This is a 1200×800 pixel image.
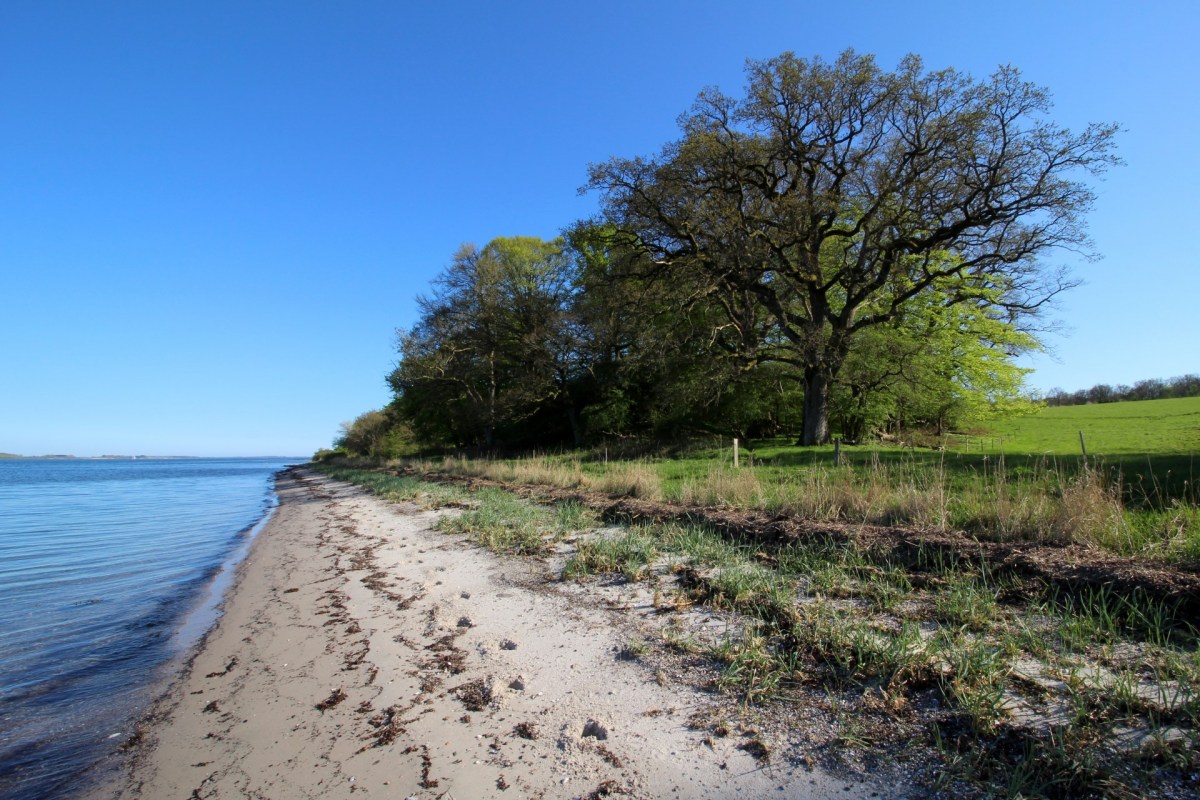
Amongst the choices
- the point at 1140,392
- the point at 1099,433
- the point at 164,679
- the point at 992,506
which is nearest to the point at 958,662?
the point at 992,506

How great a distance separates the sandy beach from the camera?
9.93 ft

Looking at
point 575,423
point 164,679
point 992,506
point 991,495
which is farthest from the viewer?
point 575,423

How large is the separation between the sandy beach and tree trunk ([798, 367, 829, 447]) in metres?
18.0

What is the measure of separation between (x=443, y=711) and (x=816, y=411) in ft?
69.1

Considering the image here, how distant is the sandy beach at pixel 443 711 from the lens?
303cm

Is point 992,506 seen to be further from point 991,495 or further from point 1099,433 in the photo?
point 1099,433

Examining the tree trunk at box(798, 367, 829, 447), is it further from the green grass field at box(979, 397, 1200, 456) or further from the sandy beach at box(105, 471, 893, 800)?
the sandy beach at box(105, 471, 893, 800)

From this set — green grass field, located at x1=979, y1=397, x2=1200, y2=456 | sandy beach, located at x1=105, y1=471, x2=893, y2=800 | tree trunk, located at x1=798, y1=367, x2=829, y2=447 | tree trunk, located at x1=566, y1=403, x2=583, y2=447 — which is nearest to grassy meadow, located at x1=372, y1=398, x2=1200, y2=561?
sandy beach, located at x1=105, y1=471, x2=893, y2=800

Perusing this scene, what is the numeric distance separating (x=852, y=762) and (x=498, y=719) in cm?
208

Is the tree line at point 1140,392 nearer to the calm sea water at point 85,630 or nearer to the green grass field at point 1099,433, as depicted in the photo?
the green grass field at point 1099,433

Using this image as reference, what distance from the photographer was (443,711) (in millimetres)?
3830

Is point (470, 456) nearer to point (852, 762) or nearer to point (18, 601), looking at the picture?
point (18, 601)

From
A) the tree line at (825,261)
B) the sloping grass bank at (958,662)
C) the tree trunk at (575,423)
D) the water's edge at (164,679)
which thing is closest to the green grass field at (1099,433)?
the tree line at (825,261)

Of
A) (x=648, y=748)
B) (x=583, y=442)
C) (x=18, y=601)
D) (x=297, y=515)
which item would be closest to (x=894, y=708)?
(x=648, y=748)
